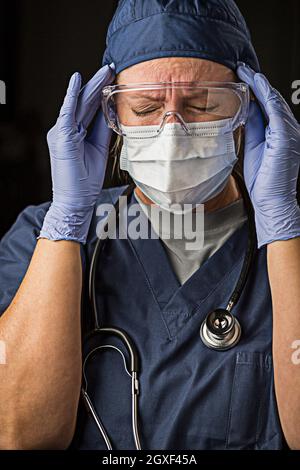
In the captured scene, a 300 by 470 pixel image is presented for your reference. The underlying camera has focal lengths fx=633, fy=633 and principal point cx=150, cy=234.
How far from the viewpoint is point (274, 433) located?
102 centimetres

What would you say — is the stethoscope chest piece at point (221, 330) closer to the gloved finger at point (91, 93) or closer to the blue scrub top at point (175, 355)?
the blue scrub top at point (175, 355)

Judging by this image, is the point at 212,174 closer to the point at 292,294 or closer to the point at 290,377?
the point at 292,294

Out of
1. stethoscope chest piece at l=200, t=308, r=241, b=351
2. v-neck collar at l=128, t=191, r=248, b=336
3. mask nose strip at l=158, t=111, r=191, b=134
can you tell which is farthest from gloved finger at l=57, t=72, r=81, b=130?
stethoscope chest piece at l=200, t=308, r=241, b=351

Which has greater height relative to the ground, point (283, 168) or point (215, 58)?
point (215, 58)

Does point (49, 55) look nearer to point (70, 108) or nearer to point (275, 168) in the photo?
point (70, 108)

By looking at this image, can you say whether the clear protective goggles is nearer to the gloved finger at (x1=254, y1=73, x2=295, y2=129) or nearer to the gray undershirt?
the gloved finger at (x1=254, y1=73, x2=295, y2=129)

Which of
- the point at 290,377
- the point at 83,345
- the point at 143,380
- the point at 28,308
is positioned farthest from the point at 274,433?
the point at 28,308

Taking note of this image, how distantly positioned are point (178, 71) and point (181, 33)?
67mm

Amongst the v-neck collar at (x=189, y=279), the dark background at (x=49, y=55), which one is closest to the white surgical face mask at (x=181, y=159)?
the v-neck collar at (x=189, y=279)

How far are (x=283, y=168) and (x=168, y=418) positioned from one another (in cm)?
45

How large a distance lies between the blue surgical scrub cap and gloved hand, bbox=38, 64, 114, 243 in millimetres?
62

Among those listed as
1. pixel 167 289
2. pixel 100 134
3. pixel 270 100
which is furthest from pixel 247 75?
pixel 167 289

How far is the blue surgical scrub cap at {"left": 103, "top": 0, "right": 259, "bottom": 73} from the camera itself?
1032 millimetres

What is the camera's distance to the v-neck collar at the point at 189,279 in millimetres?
1099
